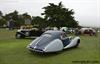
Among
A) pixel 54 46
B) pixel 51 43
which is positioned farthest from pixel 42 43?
pixel 54 46

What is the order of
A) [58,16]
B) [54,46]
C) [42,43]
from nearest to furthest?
[54,46], [42,43], [58,16]

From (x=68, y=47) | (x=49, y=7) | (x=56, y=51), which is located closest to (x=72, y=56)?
(x=56, y=51)

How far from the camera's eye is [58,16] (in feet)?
149

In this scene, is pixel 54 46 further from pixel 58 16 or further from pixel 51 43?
pixel 58 16

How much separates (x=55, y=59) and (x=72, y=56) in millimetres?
1212

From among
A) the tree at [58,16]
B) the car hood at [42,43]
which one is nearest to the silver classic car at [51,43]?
the car hood at [42,43]

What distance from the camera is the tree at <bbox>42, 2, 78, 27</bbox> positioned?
1789 inches

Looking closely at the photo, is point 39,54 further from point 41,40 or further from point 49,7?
point 49,7

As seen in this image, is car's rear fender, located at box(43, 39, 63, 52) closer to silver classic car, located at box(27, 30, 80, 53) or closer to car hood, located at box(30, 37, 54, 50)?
silver classic car, located at box(27, 30, 80, 53)

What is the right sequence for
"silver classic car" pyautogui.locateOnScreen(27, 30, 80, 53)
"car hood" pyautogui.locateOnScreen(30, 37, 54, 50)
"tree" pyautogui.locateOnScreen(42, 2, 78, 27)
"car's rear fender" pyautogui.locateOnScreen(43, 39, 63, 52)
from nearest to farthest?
"car's rear fender" pyautogui.locateOnScreen(43, 39, 63, 52)
"silver classic car" pyautogui.locateOnScreen(27, 30, 80, 53)
"car hood" pyautogui.locateOnScreen(30, 37, 54, 50)
"tree" pyautogui.locateOnScreen(42, 2, 78, 27)

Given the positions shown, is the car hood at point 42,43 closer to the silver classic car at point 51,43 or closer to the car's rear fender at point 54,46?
the silver classic car at point 51,43

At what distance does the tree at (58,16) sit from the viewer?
4544 cm

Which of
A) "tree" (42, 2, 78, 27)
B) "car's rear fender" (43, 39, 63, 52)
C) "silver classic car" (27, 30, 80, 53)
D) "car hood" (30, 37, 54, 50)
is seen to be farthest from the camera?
"tree" (42, 2, 78, 27)

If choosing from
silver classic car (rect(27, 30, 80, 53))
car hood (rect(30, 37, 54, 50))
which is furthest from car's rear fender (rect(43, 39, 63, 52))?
car hood (rect(30, 37, 54, 50))
